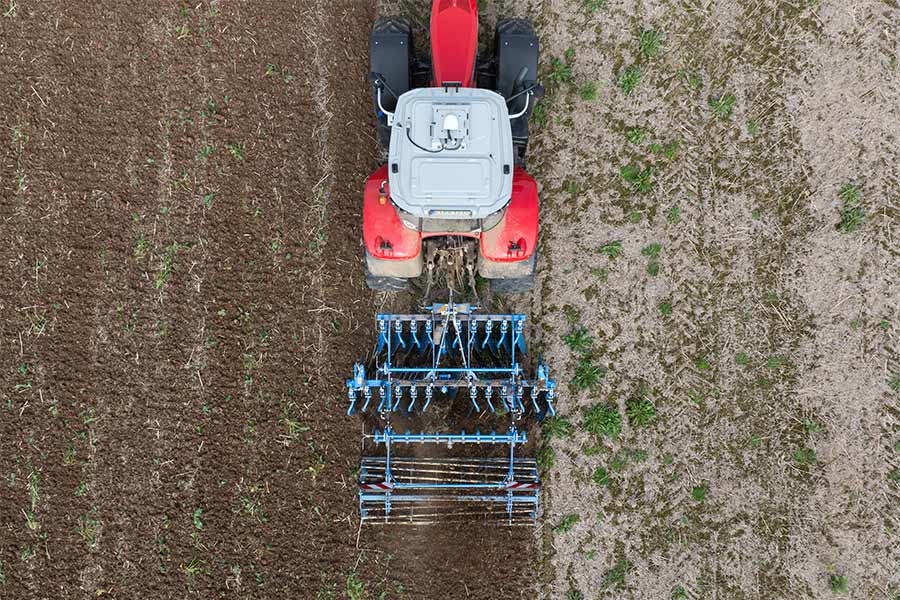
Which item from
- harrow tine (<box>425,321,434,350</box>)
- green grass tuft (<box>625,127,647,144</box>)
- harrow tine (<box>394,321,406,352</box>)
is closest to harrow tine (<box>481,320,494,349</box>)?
harrow tine (<box>425,321,434,350</box>)

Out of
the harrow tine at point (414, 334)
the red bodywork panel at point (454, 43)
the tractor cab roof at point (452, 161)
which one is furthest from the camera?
the harrow tine at point (414, 334)

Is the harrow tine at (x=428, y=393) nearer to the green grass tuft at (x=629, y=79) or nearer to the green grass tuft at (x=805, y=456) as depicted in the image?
the green grass tuft at (x=629, y=79)

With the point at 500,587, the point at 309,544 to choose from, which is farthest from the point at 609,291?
the point at 309,544

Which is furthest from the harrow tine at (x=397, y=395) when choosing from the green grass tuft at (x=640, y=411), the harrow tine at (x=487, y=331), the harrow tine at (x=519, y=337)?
the green grass tuft at (x=640, y=411)

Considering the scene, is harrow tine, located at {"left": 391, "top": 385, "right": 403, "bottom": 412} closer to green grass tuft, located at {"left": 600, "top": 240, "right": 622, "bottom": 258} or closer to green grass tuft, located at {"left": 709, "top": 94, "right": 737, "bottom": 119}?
green grass tuft, located at {"left": 600, "top": 240, "right": 622, "bottom": 258}

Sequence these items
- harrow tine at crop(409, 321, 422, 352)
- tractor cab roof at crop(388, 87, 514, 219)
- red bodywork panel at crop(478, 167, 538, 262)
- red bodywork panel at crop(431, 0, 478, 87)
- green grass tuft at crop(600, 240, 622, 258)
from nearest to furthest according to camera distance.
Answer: tractor cab roof at crop(388, 87, 514, 219)
red bodywork panel at crop(478, 167, 538, 262)
red bodywork panel at crop(431, 0, 478, 87)
harrow tine at crop(409, 321, 422, 352)
green grass tuft at crop(600, 240, 622, 258)
